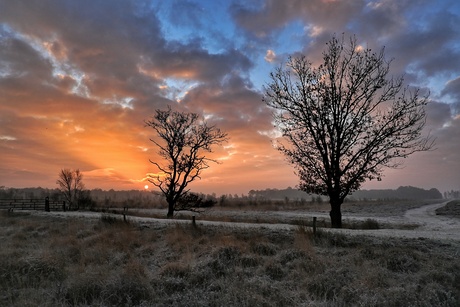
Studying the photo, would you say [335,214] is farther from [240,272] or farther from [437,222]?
[437,222]

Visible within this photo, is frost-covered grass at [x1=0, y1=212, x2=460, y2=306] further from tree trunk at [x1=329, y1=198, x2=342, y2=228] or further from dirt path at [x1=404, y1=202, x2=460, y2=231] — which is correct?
dirt path at [x1=404, y1=202, x2=460, y2=231]

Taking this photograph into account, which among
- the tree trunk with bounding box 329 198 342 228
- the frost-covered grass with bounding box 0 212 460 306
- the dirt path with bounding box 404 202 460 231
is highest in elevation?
the tree trunk with bounding box 329 198 342 228

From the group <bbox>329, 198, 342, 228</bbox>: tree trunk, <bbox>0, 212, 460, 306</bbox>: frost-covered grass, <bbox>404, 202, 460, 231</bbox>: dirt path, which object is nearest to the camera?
<bbox>0, 212, 460, 306</bbox>: frost-covered grass

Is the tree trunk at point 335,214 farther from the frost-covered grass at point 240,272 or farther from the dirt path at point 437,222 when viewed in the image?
the dirt path at point 437,222

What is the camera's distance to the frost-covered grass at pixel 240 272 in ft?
32.0

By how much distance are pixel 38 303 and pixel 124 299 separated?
2.40 m

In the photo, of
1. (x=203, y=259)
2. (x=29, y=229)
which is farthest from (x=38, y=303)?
(x=29, y=229)

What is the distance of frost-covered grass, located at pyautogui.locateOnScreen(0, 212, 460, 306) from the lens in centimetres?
974

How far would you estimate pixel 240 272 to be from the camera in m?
12.2

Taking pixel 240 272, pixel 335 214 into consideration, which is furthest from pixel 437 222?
pixel 240 272

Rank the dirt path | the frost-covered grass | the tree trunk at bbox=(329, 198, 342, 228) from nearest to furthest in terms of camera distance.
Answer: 1. the frost-covered grass
2. the tree trunk at bbox=(329, 198, 342, 228)
3. the dirt path

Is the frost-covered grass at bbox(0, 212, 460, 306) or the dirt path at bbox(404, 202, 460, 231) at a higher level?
the frost-covered grass at bbox(0, 212, 460, 306)

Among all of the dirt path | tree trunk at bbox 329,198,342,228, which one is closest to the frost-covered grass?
tree trunk at bbox 329,198,342,228

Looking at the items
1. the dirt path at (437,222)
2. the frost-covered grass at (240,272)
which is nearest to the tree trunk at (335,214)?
the frost-covered grass at (240,272)
